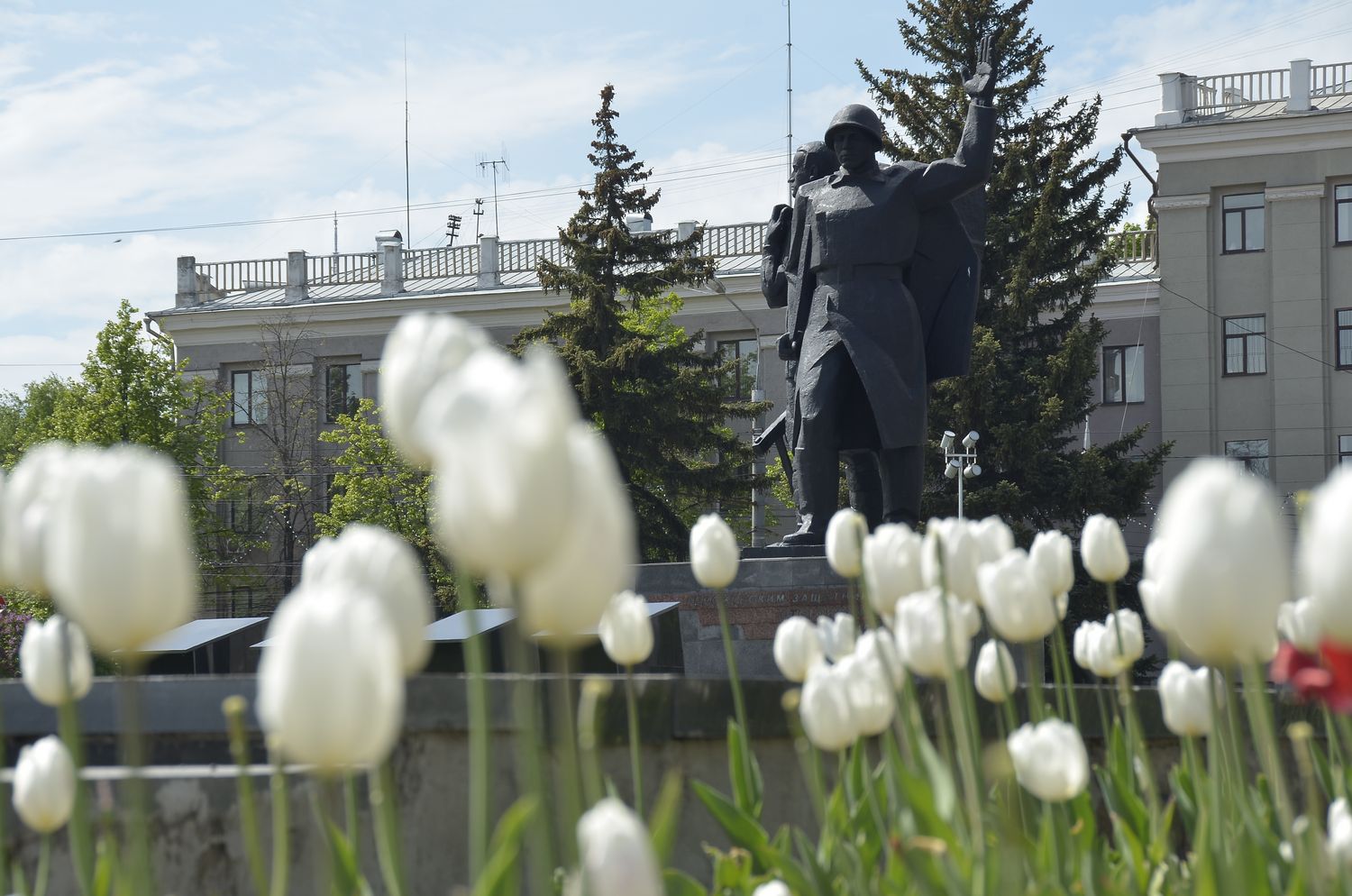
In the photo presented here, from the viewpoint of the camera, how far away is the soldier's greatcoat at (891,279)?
321 inches

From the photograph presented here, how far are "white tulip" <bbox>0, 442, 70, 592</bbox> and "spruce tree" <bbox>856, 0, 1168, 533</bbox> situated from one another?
25100 mm

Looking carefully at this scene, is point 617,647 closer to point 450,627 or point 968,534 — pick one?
point 968,534

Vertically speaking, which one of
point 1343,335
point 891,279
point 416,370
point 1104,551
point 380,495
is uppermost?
point 1343,335

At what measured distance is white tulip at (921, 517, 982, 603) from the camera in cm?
234

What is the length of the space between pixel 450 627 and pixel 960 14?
25311mm

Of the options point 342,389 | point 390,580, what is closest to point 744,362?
point 342,389

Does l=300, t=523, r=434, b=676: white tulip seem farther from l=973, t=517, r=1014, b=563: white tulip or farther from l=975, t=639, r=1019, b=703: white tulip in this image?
l=975, t=639, r=1019, b=703: white tulip

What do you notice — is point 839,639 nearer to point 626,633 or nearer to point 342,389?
point 626,633

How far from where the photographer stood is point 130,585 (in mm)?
1331

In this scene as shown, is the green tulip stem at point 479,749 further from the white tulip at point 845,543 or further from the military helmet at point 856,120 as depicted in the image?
the military helmet at point 856,120

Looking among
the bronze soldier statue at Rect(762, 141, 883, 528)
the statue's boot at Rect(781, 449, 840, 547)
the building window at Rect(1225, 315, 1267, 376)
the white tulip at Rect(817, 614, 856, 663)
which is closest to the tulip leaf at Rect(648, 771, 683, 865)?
the white tulip at Rect(817, 614, 856, 663)

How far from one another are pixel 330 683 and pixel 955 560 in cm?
129

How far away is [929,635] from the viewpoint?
7.45ft

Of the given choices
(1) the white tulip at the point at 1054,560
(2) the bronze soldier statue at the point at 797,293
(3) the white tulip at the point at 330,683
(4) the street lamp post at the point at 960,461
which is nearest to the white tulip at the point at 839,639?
(1) the white tulip at the point at 1054,560
